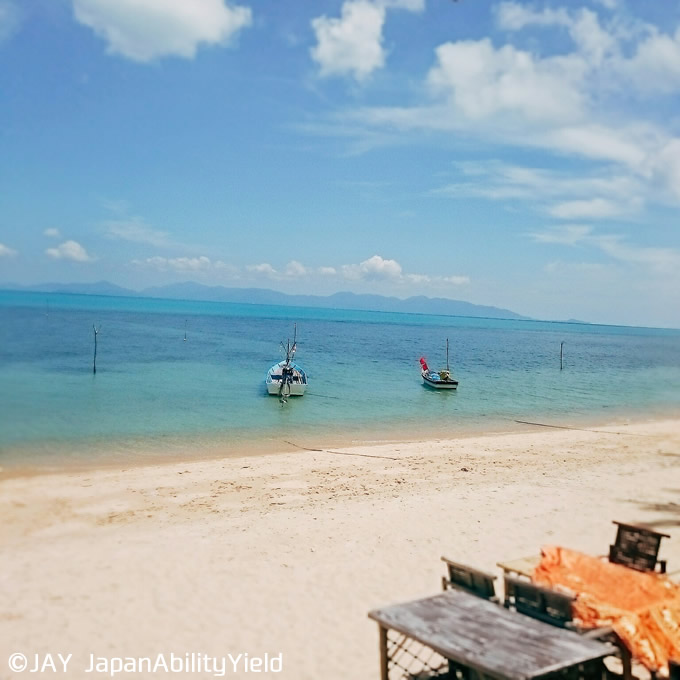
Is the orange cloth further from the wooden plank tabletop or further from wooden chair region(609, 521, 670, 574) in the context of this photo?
the wooden plank tabletop

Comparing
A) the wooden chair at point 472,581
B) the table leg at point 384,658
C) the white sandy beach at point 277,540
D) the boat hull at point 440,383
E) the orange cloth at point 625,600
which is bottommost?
the boat hull at point 440,383

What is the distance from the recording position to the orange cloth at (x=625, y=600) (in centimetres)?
617

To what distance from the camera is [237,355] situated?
221 ft

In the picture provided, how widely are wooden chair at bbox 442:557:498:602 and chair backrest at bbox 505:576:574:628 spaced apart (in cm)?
22

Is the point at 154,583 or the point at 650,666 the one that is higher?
the point at 650,666

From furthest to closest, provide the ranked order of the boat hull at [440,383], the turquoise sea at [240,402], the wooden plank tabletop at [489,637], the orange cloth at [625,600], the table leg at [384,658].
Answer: the boat hull at [440,383] < the turquoise sea at [240,402] < the orange cloth at [625,600] < the table leg at [384,658] < the wooden plank tabletop at [489,637]

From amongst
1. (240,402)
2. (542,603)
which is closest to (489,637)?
(542,603)

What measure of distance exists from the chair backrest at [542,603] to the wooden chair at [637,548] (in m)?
2.41

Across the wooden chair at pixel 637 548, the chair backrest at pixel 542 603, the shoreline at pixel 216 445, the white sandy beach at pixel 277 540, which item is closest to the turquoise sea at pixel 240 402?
the shoreline at pixel 216 445

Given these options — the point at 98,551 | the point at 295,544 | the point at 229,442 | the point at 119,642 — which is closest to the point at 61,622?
the point at 119,642

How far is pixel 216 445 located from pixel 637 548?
16.6 meters

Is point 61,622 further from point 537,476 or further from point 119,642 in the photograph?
point 537,476

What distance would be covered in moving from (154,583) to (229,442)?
13967mm

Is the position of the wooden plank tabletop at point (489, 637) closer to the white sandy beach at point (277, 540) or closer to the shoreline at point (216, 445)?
the white sandy beach at point (277, 540)
